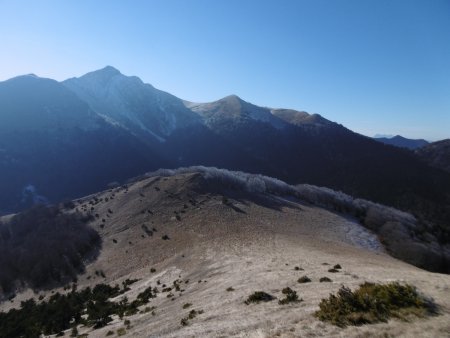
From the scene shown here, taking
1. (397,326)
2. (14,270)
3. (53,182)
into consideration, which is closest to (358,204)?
(14,270)

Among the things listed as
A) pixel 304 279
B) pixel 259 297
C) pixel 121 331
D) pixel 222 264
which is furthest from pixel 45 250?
pixel 259 297

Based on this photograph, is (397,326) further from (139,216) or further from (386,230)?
(139,216)

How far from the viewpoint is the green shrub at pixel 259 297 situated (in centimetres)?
2502

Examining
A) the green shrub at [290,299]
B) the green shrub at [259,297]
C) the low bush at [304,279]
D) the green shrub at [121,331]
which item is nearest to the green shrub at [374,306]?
the green shrub at [290,299]

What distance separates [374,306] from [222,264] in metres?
24.7

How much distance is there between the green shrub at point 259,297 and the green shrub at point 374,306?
509 centimetres

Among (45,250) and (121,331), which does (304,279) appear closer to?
(121,331)

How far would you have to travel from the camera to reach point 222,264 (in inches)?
1666

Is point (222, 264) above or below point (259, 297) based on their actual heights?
below

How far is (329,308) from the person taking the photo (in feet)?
64.1

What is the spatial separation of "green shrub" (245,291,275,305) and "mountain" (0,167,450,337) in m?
0.55

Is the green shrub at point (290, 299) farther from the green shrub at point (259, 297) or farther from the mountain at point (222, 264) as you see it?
the green shrub at point (259, 297)

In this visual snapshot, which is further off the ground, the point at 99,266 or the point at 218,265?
the point at 218,265

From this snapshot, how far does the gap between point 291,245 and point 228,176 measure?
1830 inches
